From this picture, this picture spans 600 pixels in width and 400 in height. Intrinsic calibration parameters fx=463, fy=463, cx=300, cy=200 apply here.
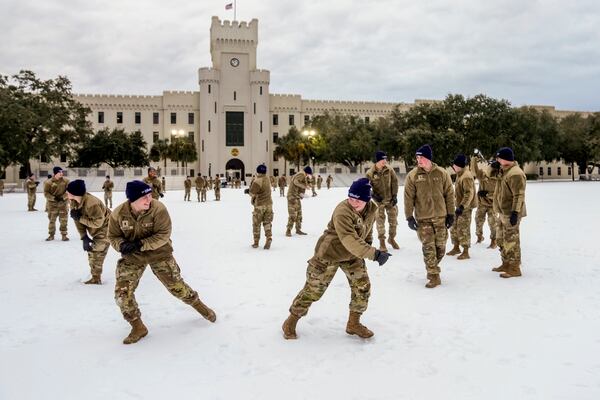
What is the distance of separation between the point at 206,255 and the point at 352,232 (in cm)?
585

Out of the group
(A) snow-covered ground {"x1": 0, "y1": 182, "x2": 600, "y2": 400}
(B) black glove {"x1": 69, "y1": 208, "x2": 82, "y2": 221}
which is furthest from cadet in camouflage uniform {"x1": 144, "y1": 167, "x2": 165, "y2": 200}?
(B) black glove {"x1": 69, "y1": 208, "x2": 82, "y2": 221}

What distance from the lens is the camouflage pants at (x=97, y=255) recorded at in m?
7.05

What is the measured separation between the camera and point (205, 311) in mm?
5172

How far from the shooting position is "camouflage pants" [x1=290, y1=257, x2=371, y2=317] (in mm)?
4578

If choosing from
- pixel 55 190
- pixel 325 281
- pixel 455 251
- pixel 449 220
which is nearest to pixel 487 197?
pixel 455 251

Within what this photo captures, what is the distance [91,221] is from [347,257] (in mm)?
4328

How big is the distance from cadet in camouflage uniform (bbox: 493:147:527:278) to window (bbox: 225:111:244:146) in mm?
61487

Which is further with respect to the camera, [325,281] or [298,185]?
[298,185]

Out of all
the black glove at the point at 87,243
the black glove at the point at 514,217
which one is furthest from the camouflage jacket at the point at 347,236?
the black glove at the point at 87,243

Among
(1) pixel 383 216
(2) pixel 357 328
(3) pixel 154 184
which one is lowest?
(2) pixel 357 328

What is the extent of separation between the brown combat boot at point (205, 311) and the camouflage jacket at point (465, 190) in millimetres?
5499

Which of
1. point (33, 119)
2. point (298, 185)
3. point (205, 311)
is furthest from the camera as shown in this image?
point (33, 119)

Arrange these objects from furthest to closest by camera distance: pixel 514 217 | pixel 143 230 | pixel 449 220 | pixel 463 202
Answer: pixel 463 202, pixel 514 217, pixel 449 220, pixel 143 230

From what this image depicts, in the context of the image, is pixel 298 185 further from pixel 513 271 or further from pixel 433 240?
pixel 513 271
